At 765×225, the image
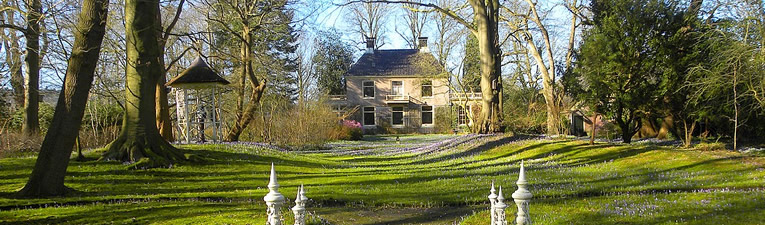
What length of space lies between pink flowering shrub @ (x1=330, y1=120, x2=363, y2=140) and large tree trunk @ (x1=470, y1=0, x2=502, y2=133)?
12.4 m

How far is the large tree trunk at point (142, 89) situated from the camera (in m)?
11.3

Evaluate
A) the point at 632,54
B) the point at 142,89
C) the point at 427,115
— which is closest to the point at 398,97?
the point at 427,115

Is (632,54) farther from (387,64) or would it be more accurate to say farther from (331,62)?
(331,62)

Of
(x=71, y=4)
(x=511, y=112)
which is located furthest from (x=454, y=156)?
(x=511, y=112)

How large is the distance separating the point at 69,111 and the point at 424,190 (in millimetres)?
5802

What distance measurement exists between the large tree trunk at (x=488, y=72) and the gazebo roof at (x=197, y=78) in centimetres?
918

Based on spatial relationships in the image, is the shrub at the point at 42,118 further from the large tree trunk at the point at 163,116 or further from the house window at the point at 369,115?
the house window at the point at 369,115

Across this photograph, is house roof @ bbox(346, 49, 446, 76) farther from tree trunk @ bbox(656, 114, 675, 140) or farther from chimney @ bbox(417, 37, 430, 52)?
tree trunk @ bbox(656, 114, 675, 140)

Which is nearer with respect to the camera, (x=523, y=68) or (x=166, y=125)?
(x=166, y=125)

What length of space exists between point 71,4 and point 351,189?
7976 mm

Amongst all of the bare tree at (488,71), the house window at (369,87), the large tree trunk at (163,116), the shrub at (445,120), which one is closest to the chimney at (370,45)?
the house window at (369,87)

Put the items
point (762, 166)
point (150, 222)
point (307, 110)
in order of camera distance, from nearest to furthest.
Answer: point (150, 222) → point (762, 166) → point (307, 110)

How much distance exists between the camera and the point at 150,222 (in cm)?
611

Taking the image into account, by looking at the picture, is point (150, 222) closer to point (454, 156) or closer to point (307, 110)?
point (454, 156)
